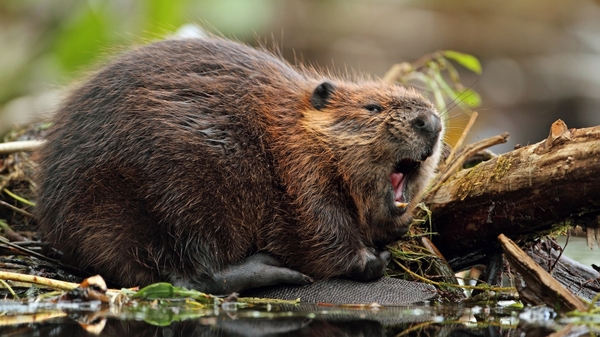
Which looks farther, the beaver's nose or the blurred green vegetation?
the blurred green vegetation

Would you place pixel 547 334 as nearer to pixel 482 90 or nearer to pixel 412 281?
pixel 412 281

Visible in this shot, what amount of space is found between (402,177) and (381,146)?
0.30m

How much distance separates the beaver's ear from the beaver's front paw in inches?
35.1

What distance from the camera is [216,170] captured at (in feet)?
13.7

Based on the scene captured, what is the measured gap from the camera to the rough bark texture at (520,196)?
3.78 m

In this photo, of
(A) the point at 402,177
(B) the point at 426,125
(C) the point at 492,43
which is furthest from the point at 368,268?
(C) the point at 492,43

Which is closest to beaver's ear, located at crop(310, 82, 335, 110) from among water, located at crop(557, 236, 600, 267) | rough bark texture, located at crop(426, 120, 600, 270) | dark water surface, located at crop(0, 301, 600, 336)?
rough bark texture, located at crop(426, 120, 600, 270)

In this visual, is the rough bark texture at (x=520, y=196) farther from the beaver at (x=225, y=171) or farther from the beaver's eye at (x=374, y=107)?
the beaver's eye at (x=374, y=107)

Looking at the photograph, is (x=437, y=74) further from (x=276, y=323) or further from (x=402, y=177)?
(x=276, y=323)

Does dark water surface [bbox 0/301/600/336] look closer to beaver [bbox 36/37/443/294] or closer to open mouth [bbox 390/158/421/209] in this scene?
beaver [bbox 36/37/443/294]

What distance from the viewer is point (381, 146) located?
4.35 metres

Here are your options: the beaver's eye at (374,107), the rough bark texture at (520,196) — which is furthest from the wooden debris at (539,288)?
the beaver's eye at (374,107)

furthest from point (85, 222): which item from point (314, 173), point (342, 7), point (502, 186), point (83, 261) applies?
point (342, 7)

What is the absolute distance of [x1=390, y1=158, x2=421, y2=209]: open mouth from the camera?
4484 millimetres
